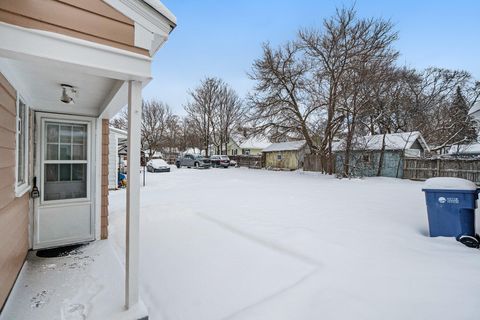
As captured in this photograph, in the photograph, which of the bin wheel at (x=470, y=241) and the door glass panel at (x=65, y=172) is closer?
the bin wheel at (x=470, y=241)

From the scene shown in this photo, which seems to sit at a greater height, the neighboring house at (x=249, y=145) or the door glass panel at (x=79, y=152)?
the neighboring house at (x=249, y=145)

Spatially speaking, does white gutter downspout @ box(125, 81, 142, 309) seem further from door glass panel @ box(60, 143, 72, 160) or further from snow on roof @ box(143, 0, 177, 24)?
door glass panel @ box(60, 143, 72, 160)

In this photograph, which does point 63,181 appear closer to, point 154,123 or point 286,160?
point 286,160

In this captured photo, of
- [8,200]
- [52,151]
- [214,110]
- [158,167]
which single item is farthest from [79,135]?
[214,110]

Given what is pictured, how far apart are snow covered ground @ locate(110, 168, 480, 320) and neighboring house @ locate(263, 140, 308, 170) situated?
1806 cm

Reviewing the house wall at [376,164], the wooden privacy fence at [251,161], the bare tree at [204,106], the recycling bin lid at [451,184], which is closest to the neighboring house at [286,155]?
the wooden privacy fence at [251,161]

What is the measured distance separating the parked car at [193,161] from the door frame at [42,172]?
728 inches

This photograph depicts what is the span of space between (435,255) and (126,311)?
3.74 metres

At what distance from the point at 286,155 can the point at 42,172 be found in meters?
22.2

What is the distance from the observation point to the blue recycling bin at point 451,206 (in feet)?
11.7

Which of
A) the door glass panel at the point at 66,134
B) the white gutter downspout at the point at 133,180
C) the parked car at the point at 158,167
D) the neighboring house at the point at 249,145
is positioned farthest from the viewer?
the neighboring house at the point at 249,145

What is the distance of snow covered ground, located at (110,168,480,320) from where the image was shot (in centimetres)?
221

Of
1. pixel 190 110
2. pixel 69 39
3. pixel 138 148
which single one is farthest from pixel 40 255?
pixel 190 110

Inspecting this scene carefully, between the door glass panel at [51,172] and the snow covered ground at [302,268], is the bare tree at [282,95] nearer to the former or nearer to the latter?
the snow covered ground at [302,268]
